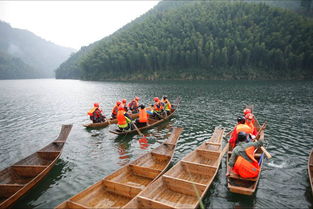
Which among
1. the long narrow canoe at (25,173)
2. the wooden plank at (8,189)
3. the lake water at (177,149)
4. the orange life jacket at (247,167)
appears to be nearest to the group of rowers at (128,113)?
the lake water at (177,149)

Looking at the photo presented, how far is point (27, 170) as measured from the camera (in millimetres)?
9984

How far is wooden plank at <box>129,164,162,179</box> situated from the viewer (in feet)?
30.5

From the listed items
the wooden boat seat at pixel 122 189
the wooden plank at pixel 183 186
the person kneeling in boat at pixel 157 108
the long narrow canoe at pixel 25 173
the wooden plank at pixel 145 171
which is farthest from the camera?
the person kneeling in boat at pixel 157 108

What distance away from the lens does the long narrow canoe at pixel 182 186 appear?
688 centimetres

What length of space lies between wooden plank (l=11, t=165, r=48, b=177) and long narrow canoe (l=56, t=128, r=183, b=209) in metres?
4.11

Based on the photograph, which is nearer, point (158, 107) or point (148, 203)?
point (148, 203)

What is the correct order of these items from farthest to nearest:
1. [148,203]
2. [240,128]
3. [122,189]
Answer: [240,128]
[122,189]
[148,203]

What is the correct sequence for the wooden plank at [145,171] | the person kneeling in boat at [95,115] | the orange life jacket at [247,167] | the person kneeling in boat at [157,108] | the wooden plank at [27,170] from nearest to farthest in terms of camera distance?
the orange life jacket at [247,167] < the wooden plank at [145,171] < the wooden plank at [27,170] < the person kneeling in boat at [95,115] < the person kneeling in boat at [157,108]

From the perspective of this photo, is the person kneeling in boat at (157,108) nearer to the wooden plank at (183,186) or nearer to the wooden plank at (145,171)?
the wooden plank at (145,171)

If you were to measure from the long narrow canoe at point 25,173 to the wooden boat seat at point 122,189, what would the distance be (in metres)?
3.66

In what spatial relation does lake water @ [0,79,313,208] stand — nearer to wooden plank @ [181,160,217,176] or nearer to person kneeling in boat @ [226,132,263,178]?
wooden plank @ [181,160,217,176]

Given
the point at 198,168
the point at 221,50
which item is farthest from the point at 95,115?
the point at 221,50

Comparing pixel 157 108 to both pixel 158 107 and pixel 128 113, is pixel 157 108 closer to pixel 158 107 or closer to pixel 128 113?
pixel 158 107

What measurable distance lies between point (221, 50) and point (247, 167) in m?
84.3
